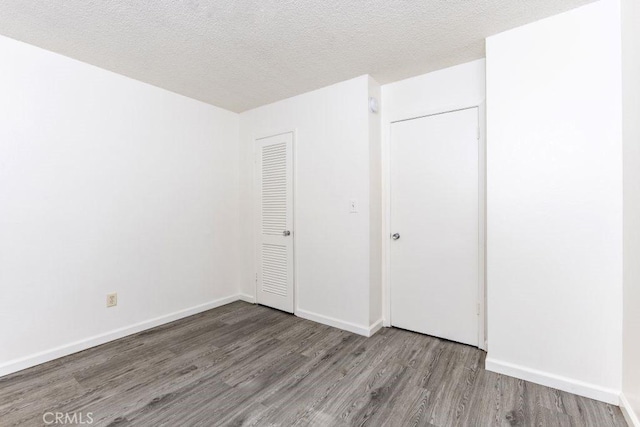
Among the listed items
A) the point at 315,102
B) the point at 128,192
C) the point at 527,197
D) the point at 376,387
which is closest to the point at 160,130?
the point at 128,192

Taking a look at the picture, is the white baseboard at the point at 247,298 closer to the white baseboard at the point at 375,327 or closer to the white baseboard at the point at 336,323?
the white baseboard at the point at 336,323

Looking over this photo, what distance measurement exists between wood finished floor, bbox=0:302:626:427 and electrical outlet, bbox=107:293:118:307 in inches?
13.4

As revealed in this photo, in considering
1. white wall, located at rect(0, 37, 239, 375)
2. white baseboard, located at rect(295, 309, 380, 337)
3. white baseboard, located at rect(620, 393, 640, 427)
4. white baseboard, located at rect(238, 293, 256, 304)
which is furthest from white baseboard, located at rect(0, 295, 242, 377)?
white baseboard, located at rect(620, 393, 640, 427)

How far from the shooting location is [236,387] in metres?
1.99

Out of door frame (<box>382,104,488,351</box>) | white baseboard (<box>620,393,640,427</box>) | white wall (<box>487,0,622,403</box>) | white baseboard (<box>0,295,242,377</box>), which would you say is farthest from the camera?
door frame (<box>382,104,488,351</box>)

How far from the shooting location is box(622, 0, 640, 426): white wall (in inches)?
62.3

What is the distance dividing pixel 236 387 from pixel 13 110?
2.57m

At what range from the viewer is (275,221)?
139 inches

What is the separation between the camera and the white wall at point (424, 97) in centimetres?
251

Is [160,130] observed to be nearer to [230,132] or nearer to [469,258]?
[230,132]

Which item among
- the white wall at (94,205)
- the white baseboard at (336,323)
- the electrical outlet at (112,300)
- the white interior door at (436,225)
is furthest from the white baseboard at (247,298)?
the white interior door at (436,225)

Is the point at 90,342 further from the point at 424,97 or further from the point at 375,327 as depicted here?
the point at 424,97

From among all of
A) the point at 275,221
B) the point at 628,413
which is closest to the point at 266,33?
the point at 275,221

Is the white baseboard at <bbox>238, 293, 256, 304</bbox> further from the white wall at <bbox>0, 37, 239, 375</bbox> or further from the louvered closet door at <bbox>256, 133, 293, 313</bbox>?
the white wall at <bbox>0, 37, 239, 375</bbox>
